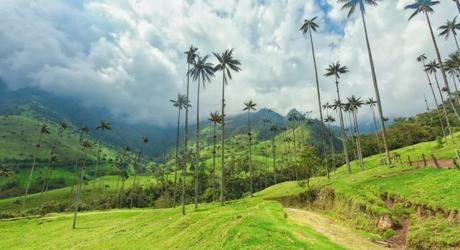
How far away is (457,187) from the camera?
26000mm

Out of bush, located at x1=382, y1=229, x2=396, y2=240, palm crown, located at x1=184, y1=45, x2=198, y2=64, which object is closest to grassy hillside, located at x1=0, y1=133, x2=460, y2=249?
bush, located at x1=382, y1=229, x2=396, y2=240

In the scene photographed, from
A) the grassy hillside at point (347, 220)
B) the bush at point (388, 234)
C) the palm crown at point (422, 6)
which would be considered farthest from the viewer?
the palm crown at point (422, 6)

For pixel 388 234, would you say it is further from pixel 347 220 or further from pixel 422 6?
pixel 422 6

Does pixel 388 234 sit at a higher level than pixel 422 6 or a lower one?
lower

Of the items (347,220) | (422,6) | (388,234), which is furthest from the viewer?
(422,6)

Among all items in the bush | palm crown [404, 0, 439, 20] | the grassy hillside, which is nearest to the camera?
the grassy hillside

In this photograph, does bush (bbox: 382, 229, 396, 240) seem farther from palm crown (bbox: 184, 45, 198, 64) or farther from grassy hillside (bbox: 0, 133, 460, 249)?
palm crown (bbox: 184, 45, 198, 64)

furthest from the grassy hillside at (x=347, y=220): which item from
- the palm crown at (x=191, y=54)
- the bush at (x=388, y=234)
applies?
the palm crown at (x=191, y=54)

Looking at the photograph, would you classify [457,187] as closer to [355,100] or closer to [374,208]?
[374,208]

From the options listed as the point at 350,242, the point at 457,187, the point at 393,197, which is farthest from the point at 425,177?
the point at 350,242

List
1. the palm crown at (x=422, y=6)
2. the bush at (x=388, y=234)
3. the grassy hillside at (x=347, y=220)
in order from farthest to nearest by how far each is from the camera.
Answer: the palm crown at (x=422, y=6), the bush at (x=388, y=234), the grassy hillside at (x=347, y=220)

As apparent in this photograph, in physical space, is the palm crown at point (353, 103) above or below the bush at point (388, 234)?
above

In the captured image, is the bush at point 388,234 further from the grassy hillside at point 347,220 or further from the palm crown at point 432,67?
the palm crown at point 432,67

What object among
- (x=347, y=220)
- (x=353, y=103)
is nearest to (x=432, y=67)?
(x=353, y=103)
